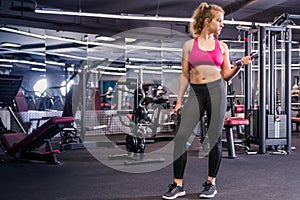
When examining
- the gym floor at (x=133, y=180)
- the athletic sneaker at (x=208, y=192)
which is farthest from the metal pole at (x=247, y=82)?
the athletic sneaker at (x=208, y=192)

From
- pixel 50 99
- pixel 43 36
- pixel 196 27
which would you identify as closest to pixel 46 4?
pixel 43 36

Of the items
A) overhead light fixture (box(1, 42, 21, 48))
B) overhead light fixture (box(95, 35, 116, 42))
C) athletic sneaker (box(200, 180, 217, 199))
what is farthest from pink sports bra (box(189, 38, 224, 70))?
overhead light fixture (box(95, 35, 116, 42))

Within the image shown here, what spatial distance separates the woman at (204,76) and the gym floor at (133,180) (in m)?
0.41

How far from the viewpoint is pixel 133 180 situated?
3191 mm

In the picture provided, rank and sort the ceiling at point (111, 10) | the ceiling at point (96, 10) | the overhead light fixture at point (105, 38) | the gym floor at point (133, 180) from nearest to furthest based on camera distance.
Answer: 1. the gym floor at point (133, 180)
2. the ceiling at point (111, 10)
3. the ceiling at point (96, 10)
4. the overhead light fixture at point (105, 38)

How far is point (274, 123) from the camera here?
16.5ft

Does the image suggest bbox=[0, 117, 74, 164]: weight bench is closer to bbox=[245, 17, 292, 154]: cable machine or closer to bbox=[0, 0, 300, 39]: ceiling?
bbox=[245, 17, 292, 154]: cable machine

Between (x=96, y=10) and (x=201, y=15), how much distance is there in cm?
665

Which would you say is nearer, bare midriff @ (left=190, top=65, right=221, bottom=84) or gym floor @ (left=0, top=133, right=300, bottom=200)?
bare midriff @ (left=190, top=65, right=221, bottom=84)

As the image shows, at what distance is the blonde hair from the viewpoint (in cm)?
247

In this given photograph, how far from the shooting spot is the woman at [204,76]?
2.46m

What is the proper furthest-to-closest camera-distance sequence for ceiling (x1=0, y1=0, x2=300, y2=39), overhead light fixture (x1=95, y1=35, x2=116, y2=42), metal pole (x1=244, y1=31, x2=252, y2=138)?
overhead light fixture (x1=95, y1=35, x2=116, y2=42), ceiling (x1=0, y1=0, x2=300, y2=39), metal pole (x1=244, y1=31, x2=252, y2=138)

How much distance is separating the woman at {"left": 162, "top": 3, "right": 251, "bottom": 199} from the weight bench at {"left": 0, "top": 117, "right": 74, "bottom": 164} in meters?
1.89

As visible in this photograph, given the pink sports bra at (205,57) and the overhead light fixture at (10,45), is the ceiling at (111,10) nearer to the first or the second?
the overhead light fixture at (10,45)
